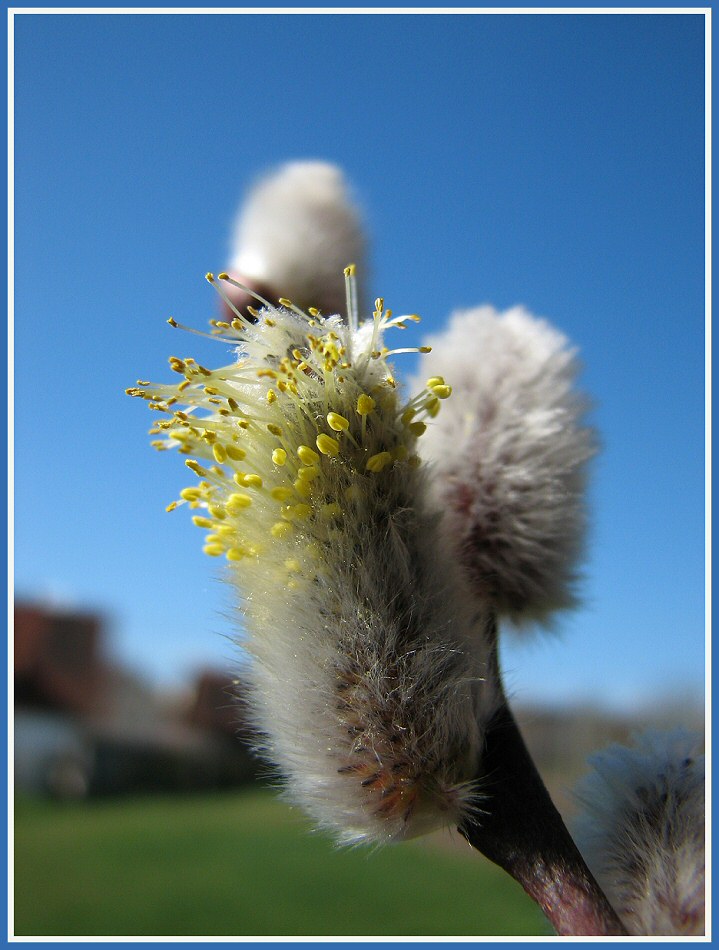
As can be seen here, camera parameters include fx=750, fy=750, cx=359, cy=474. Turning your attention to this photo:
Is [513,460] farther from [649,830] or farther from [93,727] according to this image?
[93,727]

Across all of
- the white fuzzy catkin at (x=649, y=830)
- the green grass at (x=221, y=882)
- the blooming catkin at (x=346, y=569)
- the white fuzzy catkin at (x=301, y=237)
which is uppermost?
the white fuzzy catkin at (x=301, y=237)

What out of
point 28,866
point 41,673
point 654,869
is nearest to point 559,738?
point 654,869

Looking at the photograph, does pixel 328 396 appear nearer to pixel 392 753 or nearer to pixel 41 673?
pixel 392 753

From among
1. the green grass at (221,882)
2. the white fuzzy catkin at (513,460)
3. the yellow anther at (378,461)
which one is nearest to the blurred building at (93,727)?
the green grass at (221,882)

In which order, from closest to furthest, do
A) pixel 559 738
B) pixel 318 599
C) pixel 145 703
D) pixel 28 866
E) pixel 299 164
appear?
1. pixel 318 599
2. pixel 299 164
3. pixel 559 738
4. pixel 28 866
5. pixel 145 703

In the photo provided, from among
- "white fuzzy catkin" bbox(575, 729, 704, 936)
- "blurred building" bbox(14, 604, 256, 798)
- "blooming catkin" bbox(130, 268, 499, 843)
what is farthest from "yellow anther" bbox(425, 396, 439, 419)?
"blurred building" bbox(14, 604, 256, 798)

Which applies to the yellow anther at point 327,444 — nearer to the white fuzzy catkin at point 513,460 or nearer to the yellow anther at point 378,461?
the yellow anther at point 378,461
